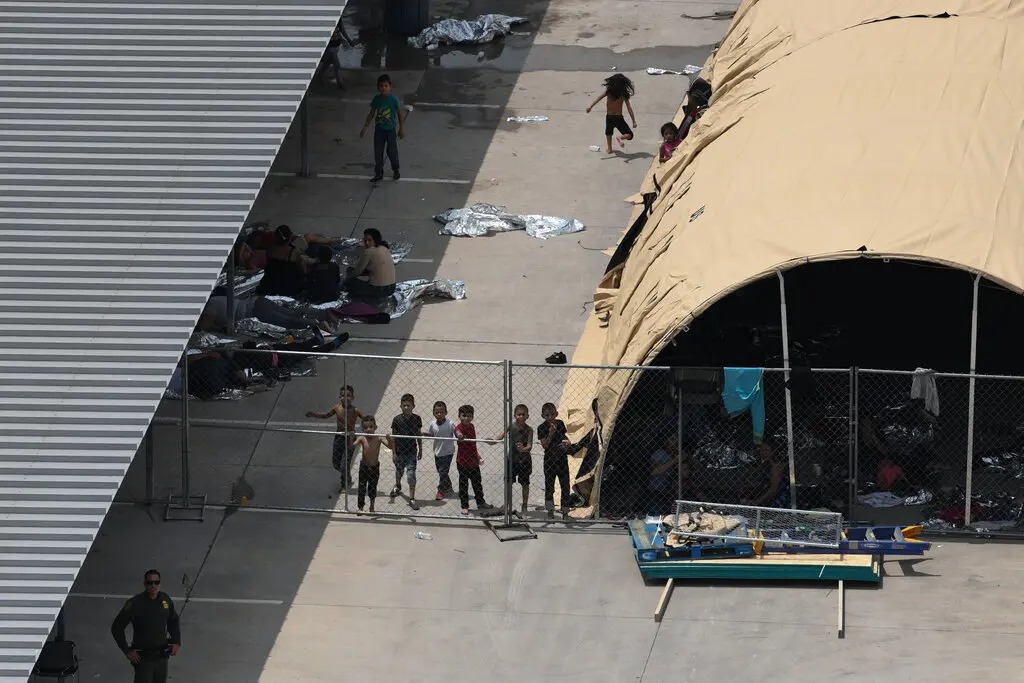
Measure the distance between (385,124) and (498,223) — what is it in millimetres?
2513

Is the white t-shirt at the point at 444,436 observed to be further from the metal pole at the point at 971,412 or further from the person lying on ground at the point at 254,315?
the metal pole at the point at 971,412

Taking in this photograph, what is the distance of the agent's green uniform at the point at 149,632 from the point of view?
17234mm

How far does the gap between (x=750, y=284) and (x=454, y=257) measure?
24.3 feet

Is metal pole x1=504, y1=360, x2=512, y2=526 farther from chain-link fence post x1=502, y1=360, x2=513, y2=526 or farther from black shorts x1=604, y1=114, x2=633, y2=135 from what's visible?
black shorts x1=604, y1=114, x2=633, y2=135

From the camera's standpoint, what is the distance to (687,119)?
1128 inches

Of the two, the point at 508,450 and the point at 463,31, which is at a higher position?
the point at 463,31

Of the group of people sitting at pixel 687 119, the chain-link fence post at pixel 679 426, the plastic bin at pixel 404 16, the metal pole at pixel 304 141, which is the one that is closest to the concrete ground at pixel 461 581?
the chain-link fence post at pixel 679 426

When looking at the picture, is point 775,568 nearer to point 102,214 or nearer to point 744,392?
point 744,392

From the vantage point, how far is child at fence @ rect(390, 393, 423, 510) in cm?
2061

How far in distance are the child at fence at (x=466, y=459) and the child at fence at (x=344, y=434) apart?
112 centimetres

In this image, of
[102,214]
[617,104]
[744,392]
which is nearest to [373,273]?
[102,214]

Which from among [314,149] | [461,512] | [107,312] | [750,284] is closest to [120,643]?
[107,312]

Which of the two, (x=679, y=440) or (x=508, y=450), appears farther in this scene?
(x=508, y=450)

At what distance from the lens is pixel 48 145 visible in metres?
20.3
